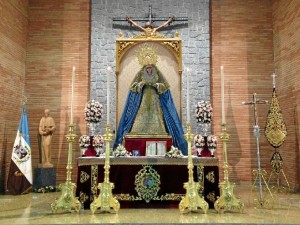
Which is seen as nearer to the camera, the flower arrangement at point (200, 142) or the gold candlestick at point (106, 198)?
the gold candlestick at point (106, 198)

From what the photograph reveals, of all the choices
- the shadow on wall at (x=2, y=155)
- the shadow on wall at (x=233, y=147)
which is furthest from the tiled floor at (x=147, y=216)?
the shadow on wall at (x=233, y=147)

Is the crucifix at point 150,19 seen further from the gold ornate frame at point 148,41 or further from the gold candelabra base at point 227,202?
the gold candelabra base at point 227,202

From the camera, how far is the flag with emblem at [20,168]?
26.2 feet

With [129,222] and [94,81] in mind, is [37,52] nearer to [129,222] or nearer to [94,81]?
[94,81]

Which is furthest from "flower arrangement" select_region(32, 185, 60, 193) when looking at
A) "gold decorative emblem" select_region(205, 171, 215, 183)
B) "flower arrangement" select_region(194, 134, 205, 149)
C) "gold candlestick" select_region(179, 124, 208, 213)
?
"gold decorative emblem" select_region(205, 171, 215, 183)

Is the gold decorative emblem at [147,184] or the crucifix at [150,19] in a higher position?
the crucifix at [150,19]

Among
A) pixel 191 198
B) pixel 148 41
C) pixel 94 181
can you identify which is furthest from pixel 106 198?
pixel 148 41

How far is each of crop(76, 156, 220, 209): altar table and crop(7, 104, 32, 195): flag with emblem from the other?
2.59m

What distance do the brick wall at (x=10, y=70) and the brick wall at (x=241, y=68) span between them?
5138mm

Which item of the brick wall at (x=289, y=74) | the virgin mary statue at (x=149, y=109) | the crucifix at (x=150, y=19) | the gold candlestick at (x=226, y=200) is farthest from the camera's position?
the crucifix at (x=150, y=19)

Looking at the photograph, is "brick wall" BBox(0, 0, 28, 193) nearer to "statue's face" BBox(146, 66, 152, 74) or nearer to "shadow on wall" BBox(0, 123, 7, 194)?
"shadow on wall" BBox(0, 123, 7, 194)

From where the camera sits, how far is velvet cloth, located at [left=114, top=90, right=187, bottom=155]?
796 cm

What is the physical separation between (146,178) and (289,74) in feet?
16.1

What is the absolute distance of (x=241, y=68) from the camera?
9.51 m
